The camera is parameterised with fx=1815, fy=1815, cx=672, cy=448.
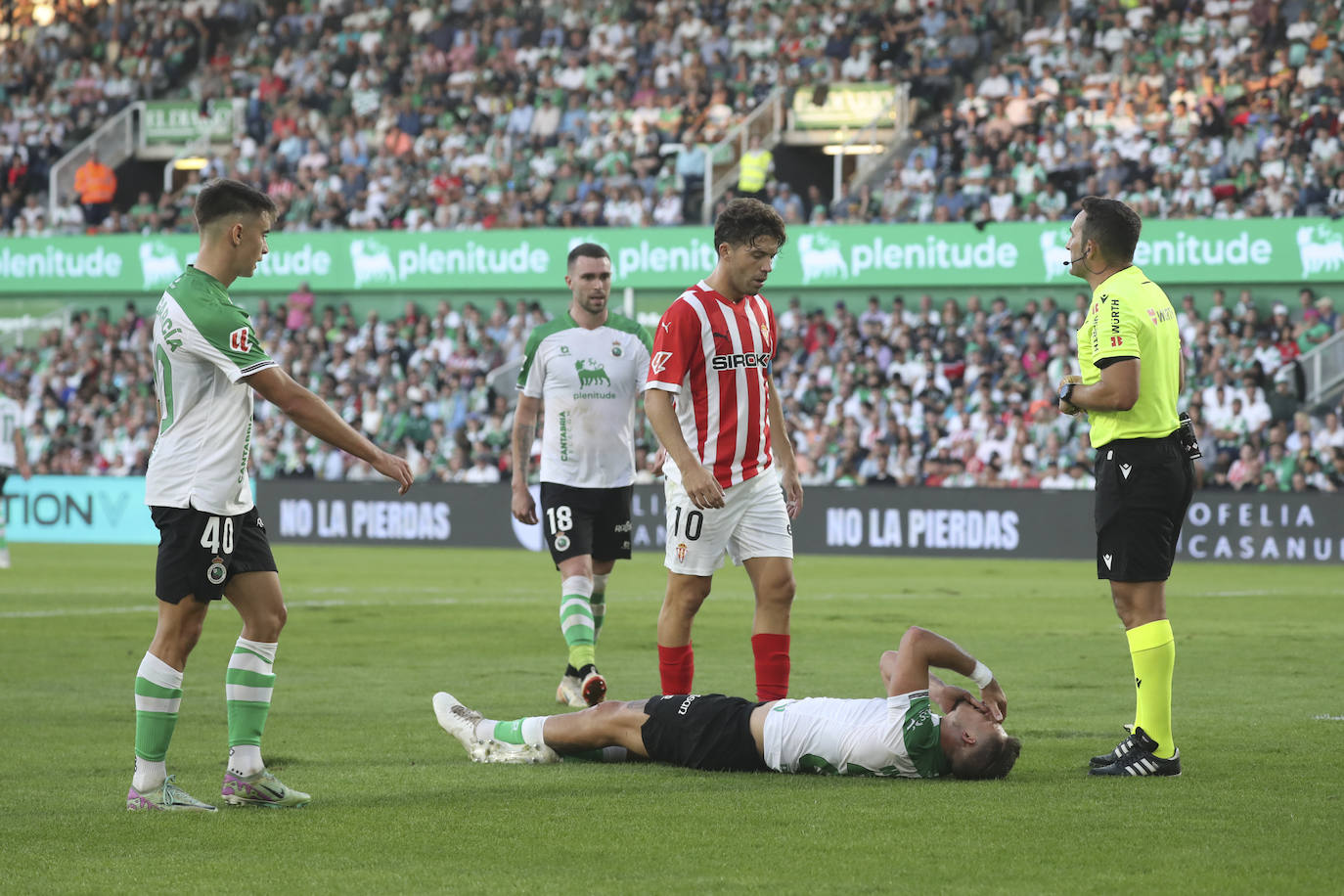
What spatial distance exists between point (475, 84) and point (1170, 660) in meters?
28.8

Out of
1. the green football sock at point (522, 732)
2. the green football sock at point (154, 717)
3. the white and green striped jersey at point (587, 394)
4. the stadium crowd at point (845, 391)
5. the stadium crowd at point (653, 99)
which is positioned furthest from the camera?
the stadium crowd at point (653, 99)

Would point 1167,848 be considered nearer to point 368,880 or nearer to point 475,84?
point 368,880

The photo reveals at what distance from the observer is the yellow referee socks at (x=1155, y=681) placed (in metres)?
6.91

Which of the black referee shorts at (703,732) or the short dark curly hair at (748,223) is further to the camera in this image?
→ the short dark curly hair at (748,223)

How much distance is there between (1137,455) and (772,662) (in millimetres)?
1811

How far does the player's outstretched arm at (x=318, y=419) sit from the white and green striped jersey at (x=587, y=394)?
4.03 m

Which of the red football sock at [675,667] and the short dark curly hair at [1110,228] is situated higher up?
the short dark curly hair at [1110,228]

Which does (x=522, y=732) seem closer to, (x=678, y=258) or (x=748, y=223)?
(x=748, y=223)

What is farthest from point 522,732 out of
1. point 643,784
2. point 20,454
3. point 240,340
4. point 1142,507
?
point 20,454

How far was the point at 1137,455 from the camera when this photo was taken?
6992 millimetres

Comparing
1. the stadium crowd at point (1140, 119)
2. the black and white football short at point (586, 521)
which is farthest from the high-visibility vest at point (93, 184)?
the black and white football short at point (586, 521)

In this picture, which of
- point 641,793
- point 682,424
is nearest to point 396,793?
point 641,793

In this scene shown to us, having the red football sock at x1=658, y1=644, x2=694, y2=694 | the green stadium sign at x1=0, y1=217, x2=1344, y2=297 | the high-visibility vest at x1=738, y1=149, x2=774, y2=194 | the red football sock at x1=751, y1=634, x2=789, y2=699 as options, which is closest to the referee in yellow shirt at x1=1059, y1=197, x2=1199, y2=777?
the red football sock at x1=751, y1=634, x2=789, y2=699

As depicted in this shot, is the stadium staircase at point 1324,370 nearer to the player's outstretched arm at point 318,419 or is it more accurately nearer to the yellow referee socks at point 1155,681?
the yellow referee socks at point 1155,681
